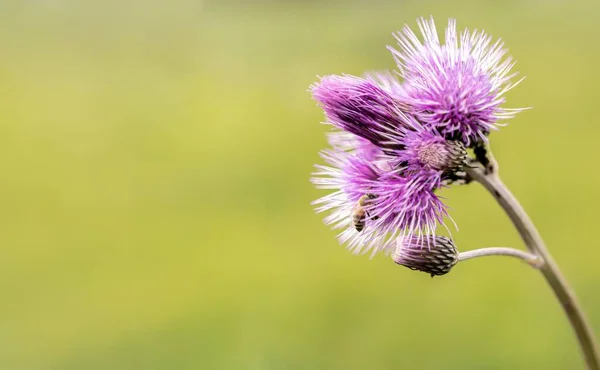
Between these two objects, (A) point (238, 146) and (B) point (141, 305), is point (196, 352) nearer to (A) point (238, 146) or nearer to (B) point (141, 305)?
(B) point (141, 305)

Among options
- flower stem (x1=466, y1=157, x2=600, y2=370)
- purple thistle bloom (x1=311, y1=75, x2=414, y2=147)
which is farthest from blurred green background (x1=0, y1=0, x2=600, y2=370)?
purple thistle bloom (x1=311, y1=75, x2=414, y2=147)

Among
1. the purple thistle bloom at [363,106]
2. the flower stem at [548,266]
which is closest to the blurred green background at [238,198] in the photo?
the flower stem at [548,266]

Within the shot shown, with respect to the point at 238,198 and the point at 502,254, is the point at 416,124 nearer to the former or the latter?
the point at 502,254

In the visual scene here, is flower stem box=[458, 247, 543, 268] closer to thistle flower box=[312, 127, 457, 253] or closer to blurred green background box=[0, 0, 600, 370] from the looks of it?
thistle flower box=[312, 127, 457, 253]

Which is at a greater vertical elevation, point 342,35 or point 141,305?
point 342,35

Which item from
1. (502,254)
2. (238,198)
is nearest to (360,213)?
(502,254)

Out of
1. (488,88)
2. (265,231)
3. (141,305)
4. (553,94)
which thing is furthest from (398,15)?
(488,88)
